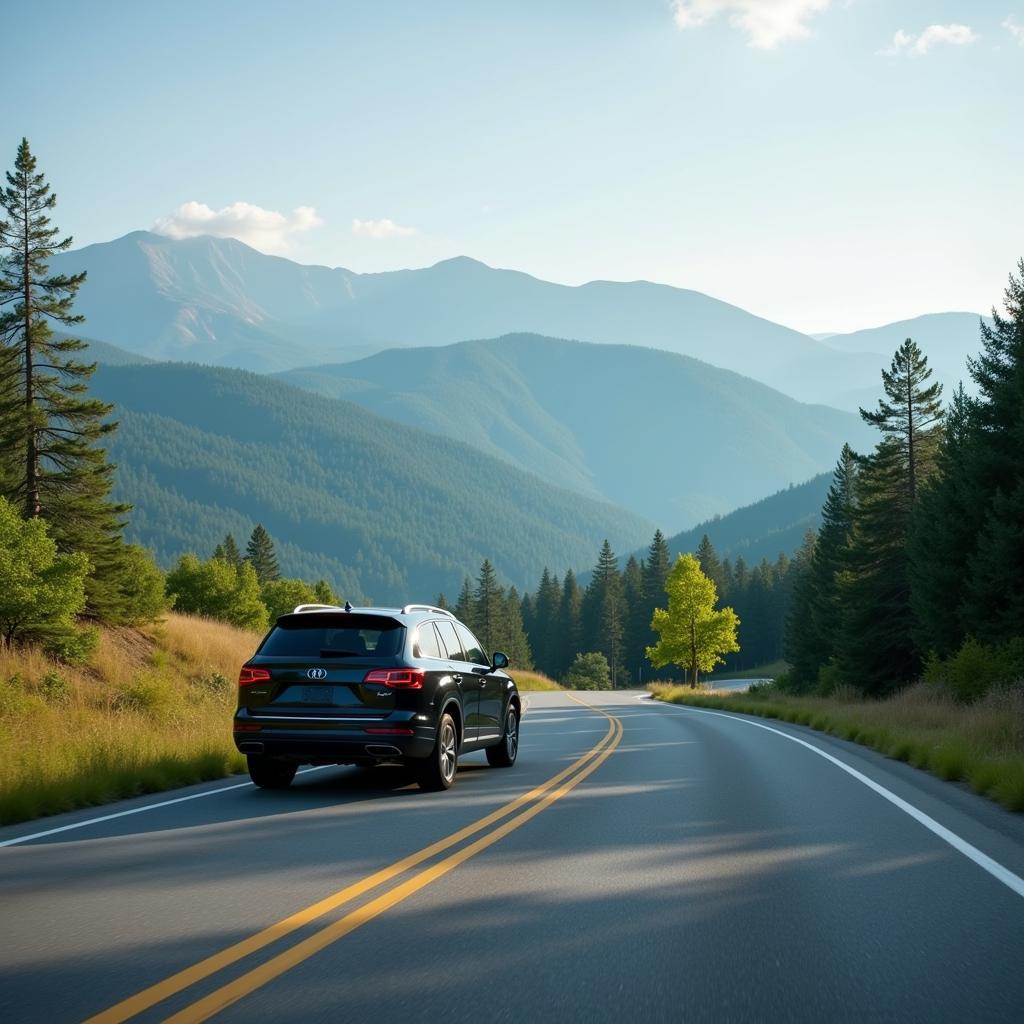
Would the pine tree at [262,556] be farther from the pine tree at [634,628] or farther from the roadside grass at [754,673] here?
the roadside grass at [754,673]

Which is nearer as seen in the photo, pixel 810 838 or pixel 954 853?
pixel 954 853

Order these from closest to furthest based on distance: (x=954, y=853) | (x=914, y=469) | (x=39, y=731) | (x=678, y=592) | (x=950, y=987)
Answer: (x=950, y=987) → (x=954, y=853) → (x=39, y=731) → (x=914, y=469) → (x=678, y=592)

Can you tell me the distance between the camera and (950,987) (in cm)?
498

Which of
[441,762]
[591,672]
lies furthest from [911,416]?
[591,672]

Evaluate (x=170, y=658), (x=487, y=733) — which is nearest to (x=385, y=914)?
(x=487, y=733)

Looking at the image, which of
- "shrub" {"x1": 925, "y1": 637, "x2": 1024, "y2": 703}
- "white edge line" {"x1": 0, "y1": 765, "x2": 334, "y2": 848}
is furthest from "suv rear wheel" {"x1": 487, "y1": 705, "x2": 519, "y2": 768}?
"shrub" {"x1": 925, "y1": 637, "x2": 1024, "y2": 703}

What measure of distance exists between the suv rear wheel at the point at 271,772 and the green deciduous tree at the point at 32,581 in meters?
15.8

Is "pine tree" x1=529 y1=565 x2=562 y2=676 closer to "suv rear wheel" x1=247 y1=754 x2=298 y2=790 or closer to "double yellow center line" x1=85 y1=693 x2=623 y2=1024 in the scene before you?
"suv rear wheel" x1=247 y1=754 x2=298 y2=790

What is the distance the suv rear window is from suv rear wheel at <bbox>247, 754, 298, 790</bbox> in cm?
119

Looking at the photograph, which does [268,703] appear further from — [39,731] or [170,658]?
[170,658]

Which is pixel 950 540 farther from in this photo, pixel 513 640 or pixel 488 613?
pixel 513 640

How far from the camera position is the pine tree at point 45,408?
113 ft

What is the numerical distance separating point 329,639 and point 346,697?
2.74 ft

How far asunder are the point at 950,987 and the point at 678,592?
70433mm
